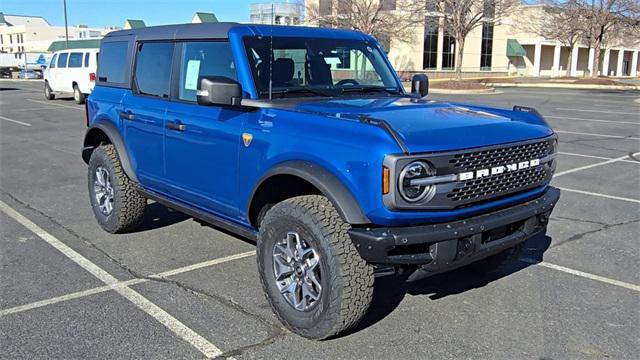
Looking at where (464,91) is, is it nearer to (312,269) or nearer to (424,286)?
(424,286)

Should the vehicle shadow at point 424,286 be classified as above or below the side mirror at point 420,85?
below

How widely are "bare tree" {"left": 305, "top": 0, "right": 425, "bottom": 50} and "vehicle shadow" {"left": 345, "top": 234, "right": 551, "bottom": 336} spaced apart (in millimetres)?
37383

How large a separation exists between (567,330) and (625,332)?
1.23 feet

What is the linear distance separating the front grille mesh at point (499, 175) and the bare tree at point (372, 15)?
3786 centimetres

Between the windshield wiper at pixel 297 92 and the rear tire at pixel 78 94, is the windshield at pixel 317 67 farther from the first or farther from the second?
the rear tire at pixel 78 94

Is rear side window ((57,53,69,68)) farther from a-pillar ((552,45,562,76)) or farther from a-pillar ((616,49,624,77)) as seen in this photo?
a-pillar ((616,49,624,77))

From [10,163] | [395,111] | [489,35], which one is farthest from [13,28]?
[395,111]

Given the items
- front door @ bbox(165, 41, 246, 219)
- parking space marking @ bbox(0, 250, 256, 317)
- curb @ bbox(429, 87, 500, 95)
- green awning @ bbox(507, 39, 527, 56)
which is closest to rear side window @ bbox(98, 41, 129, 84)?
front door @ bbox(165, 41, 246, 219)

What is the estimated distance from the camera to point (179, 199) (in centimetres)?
490

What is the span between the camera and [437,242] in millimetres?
3289

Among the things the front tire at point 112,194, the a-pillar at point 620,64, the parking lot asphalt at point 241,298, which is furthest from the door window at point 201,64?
the a-pillar at point 620,64

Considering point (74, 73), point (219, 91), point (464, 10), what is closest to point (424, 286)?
point (219, 91)

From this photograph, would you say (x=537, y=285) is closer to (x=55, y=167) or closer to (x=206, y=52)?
(x=206, y=52)

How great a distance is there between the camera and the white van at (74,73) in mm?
22388
